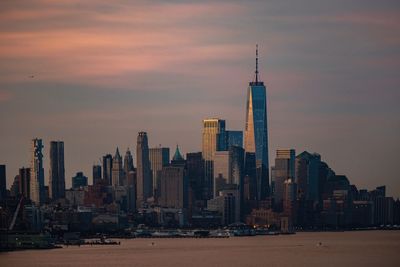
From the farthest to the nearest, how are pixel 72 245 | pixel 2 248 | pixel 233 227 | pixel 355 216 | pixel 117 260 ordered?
pixel 355 216 < pixel 233 227 < pixel 72 245 < pixel 2 248 < pixel 117 260

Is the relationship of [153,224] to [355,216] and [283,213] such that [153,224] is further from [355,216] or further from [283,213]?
[355,216]

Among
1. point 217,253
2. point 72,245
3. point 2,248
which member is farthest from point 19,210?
point 217,253

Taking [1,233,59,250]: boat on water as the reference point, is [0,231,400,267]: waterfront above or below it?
below

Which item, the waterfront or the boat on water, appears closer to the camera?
the waterfront

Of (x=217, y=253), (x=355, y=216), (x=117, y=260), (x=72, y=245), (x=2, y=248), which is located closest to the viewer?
(x=117, y=260)

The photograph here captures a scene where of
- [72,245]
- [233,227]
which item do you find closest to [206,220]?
[233,227]

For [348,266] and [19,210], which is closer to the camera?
[348,266]

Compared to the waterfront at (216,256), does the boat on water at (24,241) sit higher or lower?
higher

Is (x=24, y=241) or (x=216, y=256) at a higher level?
(x=24, y=241)

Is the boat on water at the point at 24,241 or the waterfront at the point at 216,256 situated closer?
the waterfront at the point at 216,256

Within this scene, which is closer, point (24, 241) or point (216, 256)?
point (216, 256)
